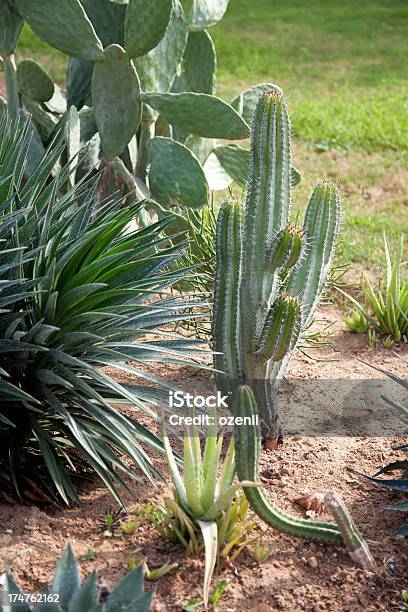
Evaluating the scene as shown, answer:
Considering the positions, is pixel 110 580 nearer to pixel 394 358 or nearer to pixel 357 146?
pixel 394 358

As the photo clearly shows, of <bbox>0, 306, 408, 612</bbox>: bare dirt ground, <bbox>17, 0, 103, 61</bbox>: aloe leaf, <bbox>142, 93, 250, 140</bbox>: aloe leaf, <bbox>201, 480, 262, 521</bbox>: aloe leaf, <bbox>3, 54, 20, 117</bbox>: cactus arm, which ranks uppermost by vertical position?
<bbox>17, 0, 103, 61</bbox>: aloe leaf

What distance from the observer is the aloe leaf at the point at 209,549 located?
2.53 meters

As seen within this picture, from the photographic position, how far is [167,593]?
8.63 ft

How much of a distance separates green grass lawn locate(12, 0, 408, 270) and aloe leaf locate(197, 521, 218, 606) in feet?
10.5

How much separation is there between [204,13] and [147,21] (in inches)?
28.7

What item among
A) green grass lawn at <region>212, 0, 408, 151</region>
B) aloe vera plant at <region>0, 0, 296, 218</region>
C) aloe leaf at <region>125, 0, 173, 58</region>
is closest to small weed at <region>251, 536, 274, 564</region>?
aloe vera plant at <region>0, 0, 296, 218</region>

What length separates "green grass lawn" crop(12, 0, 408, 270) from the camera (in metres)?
6.80

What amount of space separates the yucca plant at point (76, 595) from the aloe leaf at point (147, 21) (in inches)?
111

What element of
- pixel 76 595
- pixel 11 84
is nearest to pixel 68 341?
pixel 76 595

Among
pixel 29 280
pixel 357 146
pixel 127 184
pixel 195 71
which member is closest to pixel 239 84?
pixel 357 146

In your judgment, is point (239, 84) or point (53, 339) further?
point (239, 84)

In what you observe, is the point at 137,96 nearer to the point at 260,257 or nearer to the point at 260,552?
the point at 260,257

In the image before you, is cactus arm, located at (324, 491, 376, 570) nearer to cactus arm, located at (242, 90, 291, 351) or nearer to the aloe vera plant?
cactus arm, located at (242, 90, 291, 351)

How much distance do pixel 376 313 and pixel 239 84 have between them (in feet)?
17.8
